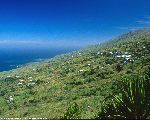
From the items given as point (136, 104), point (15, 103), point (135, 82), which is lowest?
point (15, 103)

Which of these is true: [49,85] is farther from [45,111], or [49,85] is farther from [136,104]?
[136,104]

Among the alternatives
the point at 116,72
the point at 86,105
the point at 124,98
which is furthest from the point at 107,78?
the point at 124,98

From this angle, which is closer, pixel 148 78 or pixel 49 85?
pixel 148 78

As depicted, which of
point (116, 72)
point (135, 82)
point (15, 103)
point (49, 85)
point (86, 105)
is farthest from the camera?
point (49, 85)

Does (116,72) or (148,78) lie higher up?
(148,78)

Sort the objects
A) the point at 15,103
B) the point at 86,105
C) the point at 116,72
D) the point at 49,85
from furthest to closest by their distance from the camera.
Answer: the point at 49,85 → the point at 116,72 → the point at 15,103 → the point at 86,105

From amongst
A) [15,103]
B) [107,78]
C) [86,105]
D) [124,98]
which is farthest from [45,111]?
[124,98]

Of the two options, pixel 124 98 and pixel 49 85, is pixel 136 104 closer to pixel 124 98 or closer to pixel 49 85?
pixel 124 98
